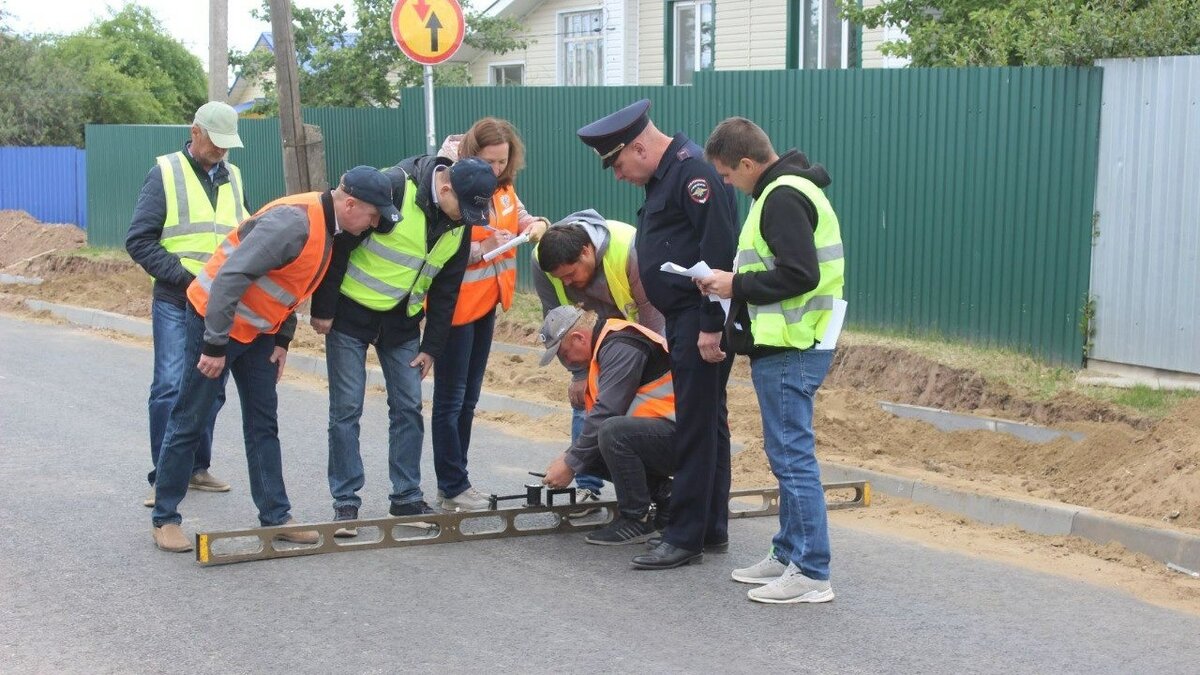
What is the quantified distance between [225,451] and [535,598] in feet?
12.1

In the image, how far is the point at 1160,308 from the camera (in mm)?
10070

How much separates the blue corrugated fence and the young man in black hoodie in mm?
19373

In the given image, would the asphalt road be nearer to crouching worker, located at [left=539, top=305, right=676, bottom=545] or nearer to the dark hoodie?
crouching worker, located at [left=539, top=305, right=676, bottom=545]

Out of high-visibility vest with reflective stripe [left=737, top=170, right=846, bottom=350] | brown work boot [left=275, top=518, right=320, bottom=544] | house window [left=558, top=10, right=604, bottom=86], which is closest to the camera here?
high-visibility vest with reflective stripe [left=737, top=170, right=846, bottom=350]

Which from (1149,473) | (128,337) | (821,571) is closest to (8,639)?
(821,571)

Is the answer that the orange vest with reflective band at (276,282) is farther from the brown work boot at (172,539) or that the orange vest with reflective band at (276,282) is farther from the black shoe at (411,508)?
the black shoe at (411,508)

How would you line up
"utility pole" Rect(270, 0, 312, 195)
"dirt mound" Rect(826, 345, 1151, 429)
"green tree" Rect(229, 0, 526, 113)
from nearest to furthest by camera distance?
"dirt mound" Rect(826, 345, 1151, 429) → "utility pole" Rect(270, 0, 312, 195) → "green tree" Rect(229, 0, 526, 113)

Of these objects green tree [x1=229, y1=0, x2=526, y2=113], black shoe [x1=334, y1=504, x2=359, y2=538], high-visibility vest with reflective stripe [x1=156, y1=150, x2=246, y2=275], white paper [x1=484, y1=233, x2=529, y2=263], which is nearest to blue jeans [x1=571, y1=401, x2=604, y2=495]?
white paper [x1=484, y1=233, x2=529, y2=263]

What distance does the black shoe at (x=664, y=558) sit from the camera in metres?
6.57

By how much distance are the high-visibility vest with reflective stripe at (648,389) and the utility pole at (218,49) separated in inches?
465

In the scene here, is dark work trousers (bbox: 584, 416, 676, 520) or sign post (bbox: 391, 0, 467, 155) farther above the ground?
sign post (bbox: 391, 0, 467, 155)

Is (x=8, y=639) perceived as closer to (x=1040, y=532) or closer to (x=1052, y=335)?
(x=1040, y=532)

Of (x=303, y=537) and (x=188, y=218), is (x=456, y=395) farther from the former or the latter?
(x=188, y=218)

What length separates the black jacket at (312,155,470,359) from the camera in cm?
686
